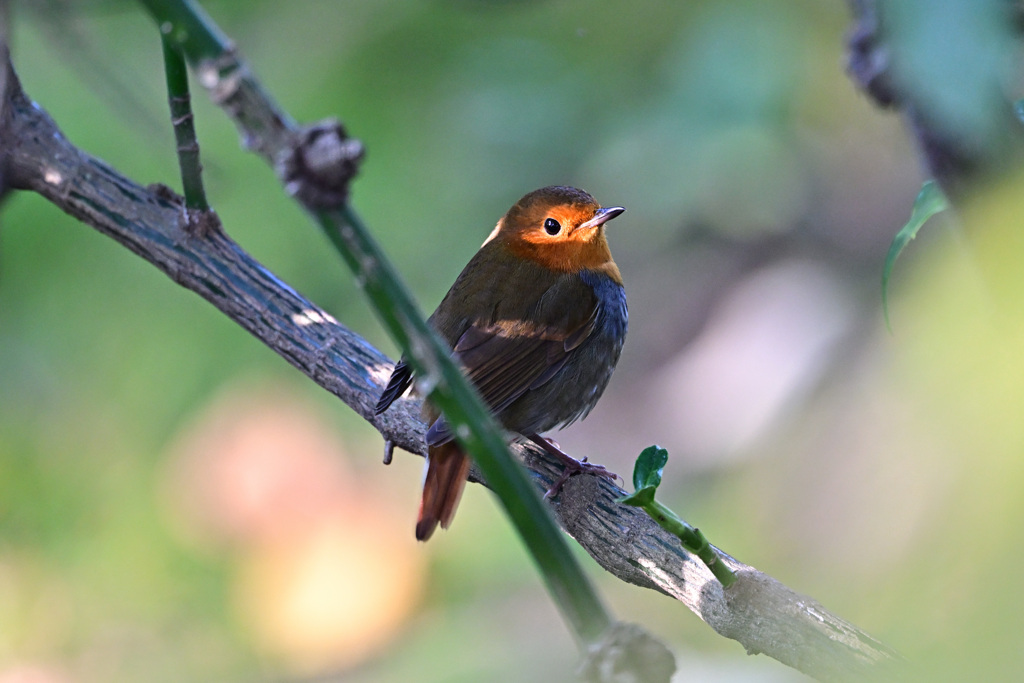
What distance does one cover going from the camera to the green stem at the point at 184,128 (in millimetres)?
1726

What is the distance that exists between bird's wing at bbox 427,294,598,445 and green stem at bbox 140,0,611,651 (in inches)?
81.6

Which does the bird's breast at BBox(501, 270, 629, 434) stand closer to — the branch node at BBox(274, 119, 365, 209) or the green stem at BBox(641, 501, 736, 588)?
the green stem at BBox(641, 501, 736, 588)

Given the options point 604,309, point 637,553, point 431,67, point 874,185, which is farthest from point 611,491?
point 874,185

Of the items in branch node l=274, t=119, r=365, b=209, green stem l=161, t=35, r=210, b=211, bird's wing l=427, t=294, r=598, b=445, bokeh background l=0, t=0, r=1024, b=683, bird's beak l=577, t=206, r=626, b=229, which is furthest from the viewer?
bokeh background l=0, t=0, r=1024, b=683

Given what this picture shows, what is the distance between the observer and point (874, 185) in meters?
5.27

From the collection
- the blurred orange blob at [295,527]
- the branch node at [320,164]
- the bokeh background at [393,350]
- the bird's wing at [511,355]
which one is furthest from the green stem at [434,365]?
the blurred orange blob at [295,527]

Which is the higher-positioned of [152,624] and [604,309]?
[152,624]

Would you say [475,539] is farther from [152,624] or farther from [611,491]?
[611,491]

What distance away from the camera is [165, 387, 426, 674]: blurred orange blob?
4047 mm

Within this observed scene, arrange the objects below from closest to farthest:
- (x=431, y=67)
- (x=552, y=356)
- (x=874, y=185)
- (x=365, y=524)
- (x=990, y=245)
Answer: (x=990, y=245) < (x=552, y=356) < (x=365, y=524) < (x=431, y=67) < (x=874, y=185)

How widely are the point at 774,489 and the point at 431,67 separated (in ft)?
8.67

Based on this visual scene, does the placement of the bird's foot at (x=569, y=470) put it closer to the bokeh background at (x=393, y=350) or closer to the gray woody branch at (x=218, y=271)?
the gray woody branch at (x=218, y=271)

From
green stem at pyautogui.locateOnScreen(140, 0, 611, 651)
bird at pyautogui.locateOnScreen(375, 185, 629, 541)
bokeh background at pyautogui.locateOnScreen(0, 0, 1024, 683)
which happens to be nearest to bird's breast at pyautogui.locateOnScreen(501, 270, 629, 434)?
bird at pyautogui.locateOnScreen(375, 185, 629, 541)

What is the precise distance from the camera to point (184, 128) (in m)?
1.92
